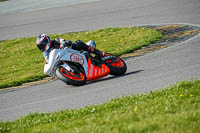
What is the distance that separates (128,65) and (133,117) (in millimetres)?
5627

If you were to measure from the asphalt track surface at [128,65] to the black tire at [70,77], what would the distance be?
0.50 ft

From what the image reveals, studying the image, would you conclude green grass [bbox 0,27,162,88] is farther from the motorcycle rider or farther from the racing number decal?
the racing number decal

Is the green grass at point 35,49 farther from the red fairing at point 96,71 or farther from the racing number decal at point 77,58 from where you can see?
the red fairing at point 96,71

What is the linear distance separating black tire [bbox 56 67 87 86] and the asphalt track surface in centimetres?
15

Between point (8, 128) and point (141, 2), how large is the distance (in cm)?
1579

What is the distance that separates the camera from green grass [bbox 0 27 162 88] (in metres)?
12.9

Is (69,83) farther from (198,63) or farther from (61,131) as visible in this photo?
(61,131)

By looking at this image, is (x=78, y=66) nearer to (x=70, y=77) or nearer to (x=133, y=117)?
(x=70, y=77)

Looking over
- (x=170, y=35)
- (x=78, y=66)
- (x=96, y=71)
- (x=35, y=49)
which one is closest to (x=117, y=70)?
(x=96, y=71)

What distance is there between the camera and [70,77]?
1007 centimetres

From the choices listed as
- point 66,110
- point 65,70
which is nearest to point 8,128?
point 66,110

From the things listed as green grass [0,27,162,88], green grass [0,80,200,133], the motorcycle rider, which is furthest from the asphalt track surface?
green grass [0,27,162,88]

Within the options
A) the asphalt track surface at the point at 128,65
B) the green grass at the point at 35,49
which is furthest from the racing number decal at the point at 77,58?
the green grass at the point at 35,49

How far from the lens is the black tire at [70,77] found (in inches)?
392
